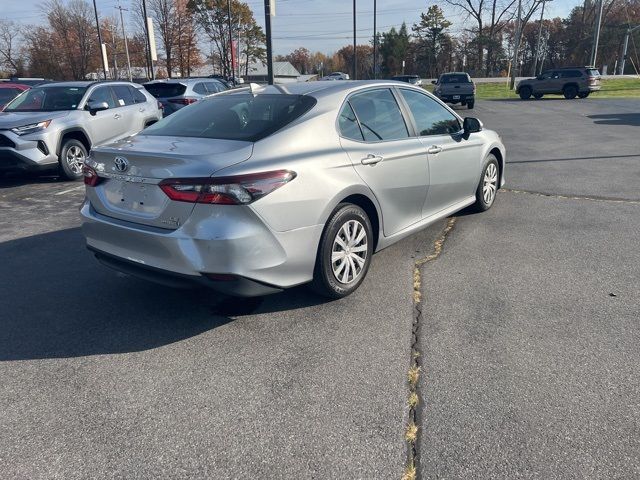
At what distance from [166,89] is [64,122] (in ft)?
17.3

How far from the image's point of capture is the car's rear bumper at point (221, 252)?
312 cm

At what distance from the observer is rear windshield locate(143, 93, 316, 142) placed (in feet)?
12.1

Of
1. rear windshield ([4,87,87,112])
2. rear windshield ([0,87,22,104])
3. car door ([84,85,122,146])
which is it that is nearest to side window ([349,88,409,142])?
car door ([84,85,122,146])

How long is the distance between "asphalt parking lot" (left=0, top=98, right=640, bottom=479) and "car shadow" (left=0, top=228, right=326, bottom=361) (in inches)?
0.7

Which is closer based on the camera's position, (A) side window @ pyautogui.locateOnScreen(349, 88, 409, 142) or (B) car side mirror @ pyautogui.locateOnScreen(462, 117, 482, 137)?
(A) side window @ pyautogui.locateOnScreen(349, 88, 409, 142)

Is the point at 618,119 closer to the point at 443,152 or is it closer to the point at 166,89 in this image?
the point at 166,89

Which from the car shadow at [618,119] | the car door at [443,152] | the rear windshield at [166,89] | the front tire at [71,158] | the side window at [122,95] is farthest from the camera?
the car shadow at [618,119]

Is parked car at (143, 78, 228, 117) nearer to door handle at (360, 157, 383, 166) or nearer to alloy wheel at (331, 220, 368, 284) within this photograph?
door handle at (360, 157, 383, 166)

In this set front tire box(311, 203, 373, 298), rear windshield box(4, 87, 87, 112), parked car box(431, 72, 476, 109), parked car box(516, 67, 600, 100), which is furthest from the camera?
parked car box(516, 67, 600, 100)

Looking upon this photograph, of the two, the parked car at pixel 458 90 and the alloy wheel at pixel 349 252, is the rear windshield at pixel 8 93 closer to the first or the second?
the alloy wheel at pixel 349 252

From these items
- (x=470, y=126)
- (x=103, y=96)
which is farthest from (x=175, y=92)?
(x=470, y=126)

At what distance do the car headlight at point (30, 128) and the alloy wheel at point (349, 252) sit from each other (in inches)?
269

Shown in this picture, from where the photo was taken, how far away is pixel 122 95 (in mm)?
10531

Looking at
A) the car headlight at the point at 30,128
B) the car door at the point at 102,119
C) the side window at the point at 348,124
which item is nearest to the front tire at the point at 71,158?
the car door at the point at 102,119
